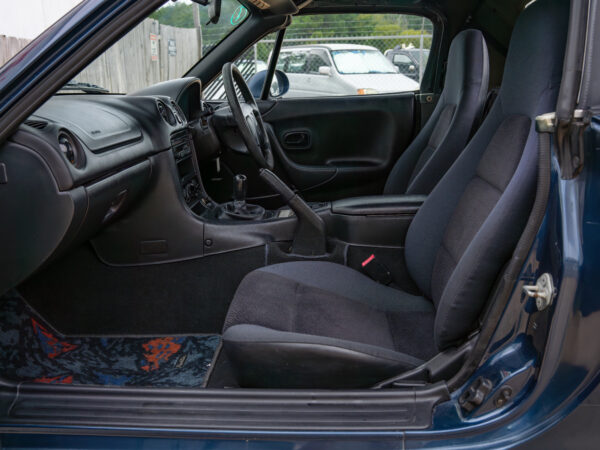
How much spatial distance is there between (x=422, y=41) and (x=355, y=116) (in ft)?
2.16

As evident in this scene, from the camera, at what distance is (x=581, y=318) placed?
0.97 meters

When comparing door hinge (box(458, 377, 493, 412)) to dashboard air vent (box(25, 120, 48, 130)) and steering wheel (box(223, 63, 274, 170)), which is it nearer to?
dashboard air vent (box(25, 120, 48, 130))

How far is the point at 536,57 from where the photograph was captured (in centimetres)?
132

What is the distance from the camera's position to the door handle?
3.51 m

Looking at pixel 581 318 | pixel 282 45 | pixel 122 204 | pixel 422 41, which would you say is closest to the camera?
pixel 581 318

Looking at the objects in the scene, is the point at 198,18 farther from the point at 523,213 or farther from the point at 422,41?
the point at 523,213

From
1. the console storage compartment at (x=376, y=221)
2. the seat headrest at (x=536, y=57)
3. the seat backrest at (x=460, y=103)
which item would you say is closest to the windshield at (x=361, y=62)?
the seat backrest at (x=460, y=103)

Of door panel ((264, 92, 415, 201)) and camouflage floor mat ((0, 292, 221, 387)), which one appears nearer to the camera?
camouflage floor mat ((0, 292, 221, 387))

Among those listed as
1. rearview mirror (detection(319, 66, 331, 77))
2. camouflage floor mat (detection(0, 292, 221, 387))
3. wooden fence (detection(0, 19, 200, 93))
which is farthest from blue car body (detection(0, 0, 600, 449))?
rearview mirror (detection(319, 66, 331, 77))

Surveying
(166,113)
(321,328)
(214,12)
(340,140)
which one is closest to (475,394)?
(321,328)

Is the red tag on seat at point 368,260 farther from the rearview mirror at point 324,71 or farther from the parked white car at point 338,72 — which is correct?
the rearview mirror at point 324,71

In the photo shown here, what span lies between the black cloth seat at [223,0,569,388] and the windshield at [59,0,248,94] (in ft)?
4.39

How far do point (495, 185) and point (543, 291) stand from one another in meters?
0.48

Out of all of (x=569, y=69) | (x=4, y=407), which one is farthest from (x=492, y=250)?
(x=4, y=407)
